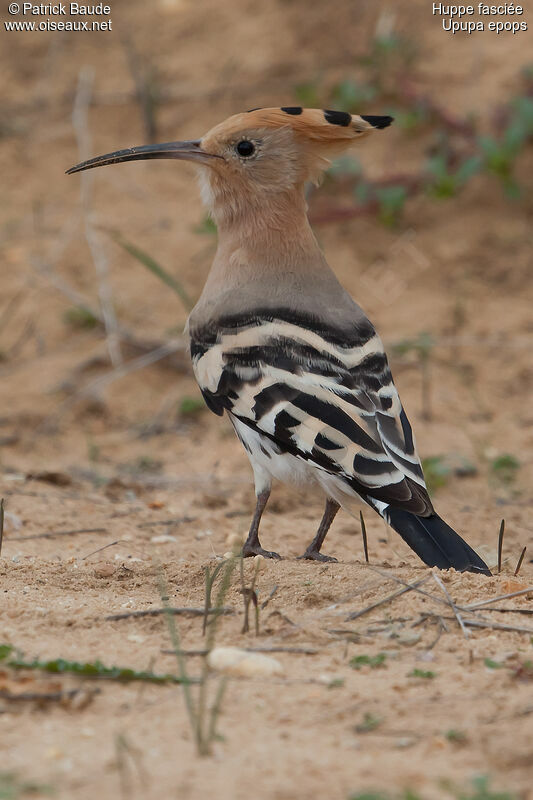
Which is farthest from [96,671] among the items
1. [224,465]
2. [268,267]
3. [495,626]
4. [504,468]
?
[504,468]

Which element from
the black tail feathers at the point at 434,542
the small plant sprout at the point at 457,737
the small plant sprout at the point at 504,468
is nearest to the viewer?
the small plant sprout at the point at 457,737

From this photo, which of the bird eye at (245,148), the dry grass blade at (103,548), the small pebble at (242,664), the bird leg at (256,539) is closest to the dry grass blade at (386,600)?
the small pebble at (242,664)

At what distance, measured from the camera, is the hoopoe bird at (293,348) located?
2965 millimetres

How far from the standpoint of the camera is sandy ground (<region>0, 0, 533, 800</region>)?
1.82m

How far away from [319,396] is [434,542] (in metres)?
0.54

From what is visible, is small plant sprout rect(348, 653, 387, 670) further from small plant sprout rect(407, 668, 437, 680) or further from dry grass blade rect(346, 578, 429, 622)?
dry grass blade rect(346, 578, 429, 622)

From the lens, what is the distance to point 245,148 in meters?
3.77

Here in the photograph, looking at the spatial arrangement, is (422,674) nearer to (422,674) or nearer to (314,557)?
(422,674)

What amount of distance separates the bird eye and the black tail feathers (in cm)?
147

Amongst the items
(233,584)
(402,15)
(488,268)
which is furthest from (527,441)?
(402,15)

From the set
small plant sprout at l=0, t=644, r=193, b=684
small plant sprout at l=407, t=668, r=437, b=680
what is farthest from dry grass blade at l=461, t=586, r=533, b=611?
small plant sprout at l=0, t=644, r=193, b=684

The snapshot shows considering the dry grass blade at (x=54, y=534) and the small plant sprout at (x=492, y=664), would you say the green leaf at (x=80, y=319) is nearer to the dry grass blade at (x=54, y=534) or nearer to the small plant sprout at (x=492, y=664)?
the dry grass blade at (x=54, y=534)

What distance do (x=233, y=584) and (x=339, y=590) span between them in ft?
1.00

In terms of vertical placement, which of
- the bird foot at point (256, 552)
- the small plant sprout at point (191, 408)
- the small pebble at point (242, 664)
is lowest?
the small plant sprout at point (191, 408)
